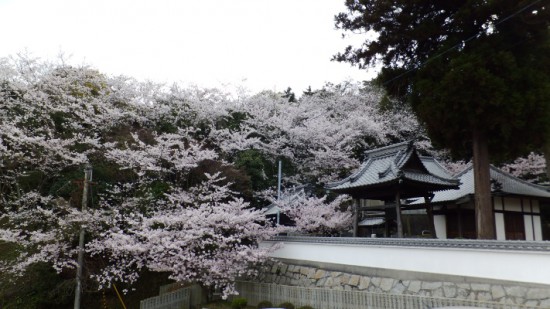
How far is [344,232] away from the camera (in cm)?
1925

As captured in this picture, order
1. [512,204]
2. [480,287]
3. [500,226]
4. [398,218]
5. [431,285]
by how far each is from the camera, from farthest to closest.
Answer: [512,204], [500,226], [398,218], [431,285], [480,287]

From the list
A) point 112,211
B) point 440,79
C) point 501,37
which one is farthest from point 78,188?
point 501,37

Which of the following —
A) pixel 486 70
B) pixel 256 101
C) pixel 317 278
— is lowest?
pixel 317 278

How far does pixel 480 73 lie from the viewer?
442 inches

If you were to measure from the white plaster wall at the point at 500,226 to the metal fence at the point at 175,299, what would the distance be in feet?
38.6

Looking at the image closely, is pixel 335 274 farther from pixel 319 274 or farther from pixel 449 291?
pixel 449 291

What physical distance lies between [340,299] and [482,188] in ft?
18.3

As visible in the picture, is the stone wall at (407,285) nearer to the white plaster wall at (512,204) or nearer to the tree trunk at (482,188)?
the tree trunk at (482,188)

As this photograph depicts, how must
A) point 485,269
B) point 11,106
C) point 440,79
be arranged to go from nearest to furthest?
point 485,269 → point 440,79 → point 11,106

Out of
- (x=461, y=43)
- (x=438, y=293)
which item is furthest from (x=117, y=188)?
(x=461, y=43)

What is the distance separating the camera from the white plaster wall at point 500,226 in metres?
15.7

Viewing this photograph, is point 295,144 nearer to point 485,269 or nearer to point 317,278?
point 317,278

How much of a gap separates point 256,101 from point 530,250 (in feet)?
63.9

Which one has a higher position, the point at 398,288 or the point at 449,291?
the point at 449,291
